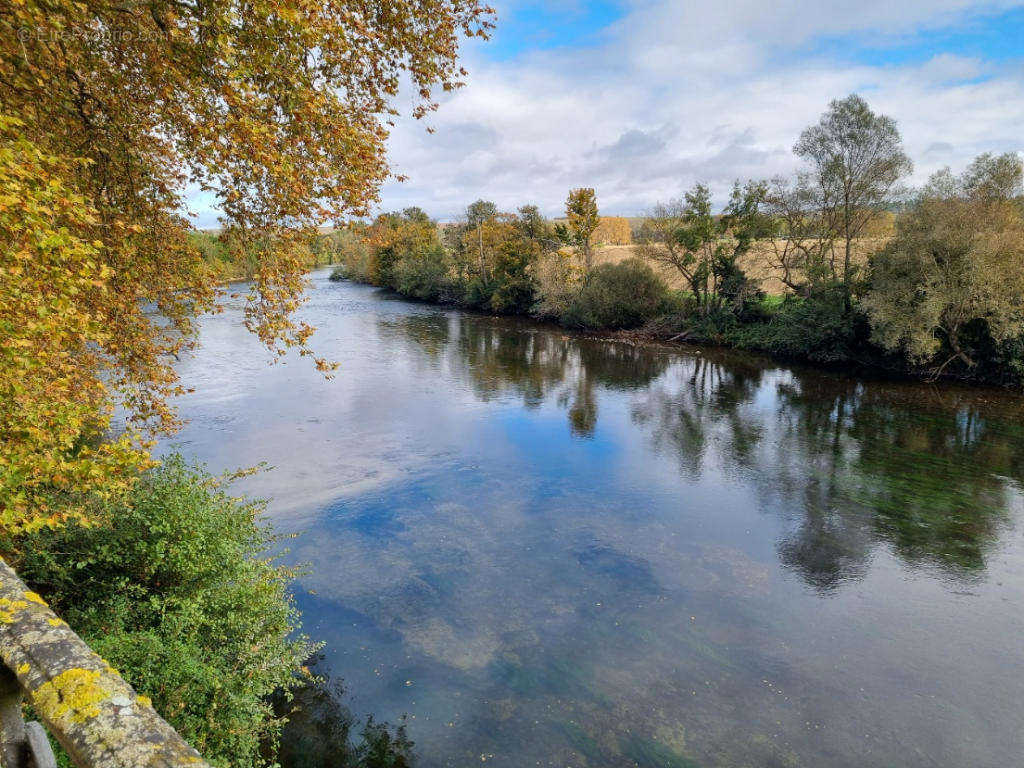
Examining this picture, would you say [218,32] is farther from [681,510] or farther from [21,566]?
[681,510]

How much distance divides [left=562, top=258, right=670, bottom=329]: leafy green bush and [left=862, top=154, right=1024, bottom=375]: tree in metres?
15.2

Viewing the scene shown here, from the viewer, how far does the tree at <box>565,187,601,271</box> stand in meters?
45.2

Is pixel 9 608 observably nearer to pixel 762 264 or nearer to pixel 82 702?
pixel 82 702

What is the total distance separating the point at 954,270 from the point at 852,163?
10.3 metres

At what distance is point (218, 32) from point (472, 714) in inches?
338

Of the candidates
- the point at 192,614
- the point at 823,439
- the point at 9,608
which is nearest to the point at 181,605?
the point at 192,614

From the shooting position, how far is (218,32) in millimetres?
5602

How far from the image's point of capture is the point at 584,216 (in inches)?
1779

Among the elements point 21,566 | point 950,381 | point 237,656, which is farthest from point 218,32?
point 950,381

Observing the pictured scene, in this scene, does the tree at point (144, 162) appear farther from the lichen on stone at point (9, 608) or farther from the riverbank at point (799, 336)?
the riverbank at point (799, 336)

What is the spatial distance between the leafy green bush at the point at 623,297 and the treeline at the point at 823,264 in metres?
0.10

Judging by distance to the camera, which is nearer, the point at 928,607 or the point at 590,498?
the point at 928,607

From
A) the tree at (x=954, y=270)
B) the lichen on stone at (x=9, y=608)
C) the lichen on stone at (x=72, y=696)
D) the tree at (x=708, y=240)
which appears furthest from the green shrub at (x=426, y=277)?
the lichen on stone at (x=72, y=696)

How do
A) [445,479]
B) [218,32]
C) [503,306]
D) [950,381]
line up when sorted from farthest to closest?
[503,306] < [950,381] < [445,479] < [218,32]
